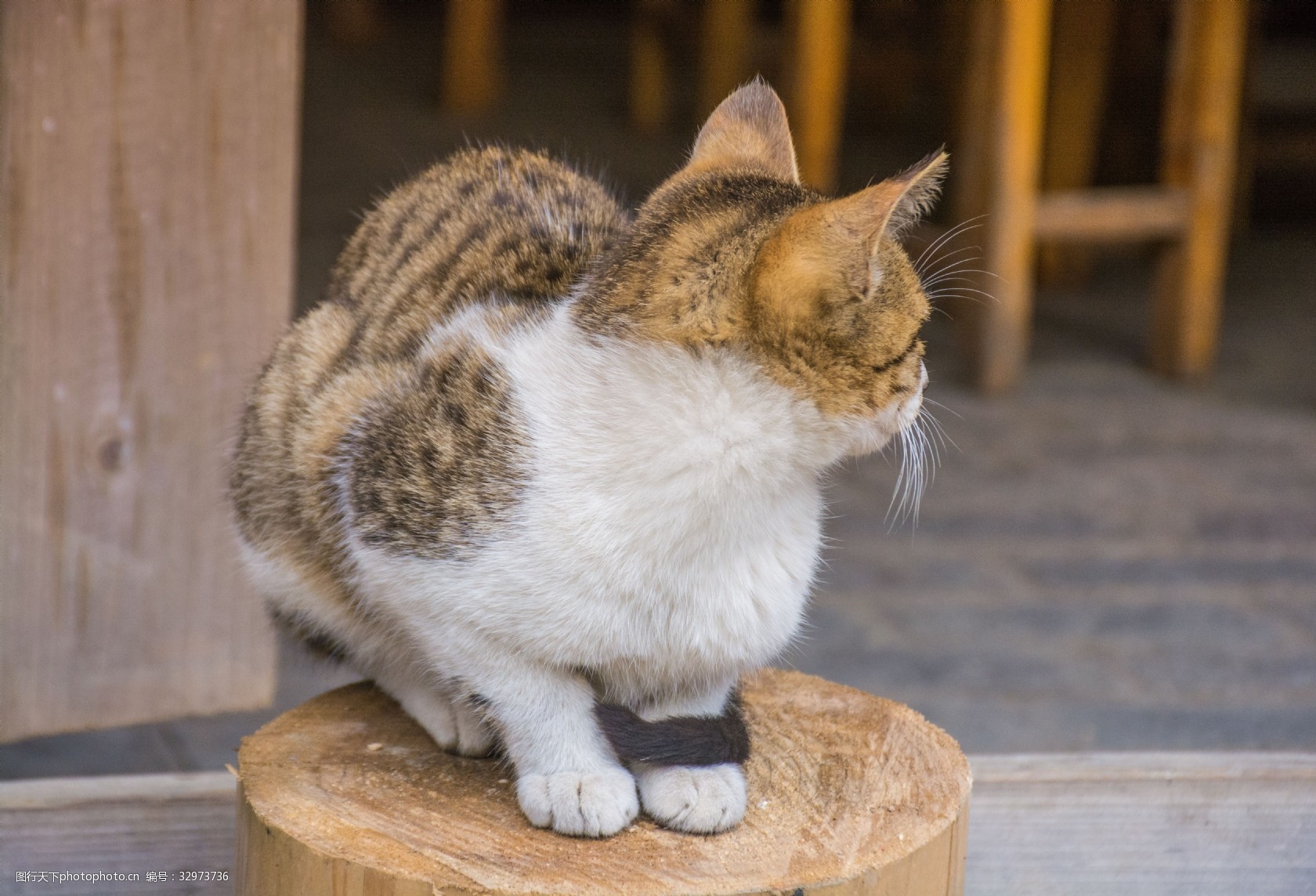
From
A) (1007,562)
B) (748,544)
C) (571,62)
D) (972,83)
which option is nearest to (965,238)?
(972,83)

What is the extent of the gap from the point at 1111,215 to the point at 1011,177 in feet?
1.31

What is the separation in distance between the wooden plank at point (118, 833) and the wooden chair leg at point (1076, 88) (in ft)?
13.8

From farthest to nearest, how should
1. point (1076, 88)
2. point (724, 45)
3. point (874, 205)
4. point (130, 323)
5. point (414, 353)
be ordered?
point (724, 45)
point (1076, 88)
point (130, 323)
point (414, 353)
point (874, 205)

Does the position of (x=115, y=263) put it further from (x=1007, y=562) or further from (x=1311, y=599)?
(x=1311, y=599)

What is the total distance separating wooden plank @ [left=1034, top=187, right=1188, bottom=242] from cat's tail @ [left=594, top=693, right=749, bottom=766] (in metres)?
3.13

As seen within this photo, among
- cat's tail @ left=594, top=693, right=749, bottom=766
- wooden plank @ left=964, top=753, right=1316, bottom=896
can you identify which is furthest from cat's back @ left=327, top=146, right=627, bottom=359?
wooden plank @ left=964, top=753, right=1316, bottom=896

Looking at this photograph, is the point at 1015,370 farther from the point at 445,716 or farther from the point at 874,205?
the point at 874,205

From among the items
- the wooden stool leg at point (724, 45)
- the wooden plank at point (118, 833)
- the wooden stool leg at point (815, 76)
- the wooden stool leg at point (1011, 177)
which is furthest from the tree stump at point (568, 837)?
the wooden stool leg at point (724, 45)

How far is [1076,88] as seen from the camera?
5.06 m

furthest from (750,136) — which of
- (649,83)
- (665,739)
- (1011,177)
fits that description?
(649,83)

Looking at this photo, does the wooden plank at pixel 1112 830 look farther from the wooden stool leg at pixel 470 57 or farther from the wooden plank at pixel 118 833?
the wooden stool leg at pixel 470 57

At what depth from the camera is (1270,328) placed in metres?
5.10

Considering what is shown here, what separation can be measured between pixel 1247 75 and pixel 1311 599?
2.78 meters

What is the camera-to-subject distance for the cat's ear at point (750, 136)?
1527 millimetres
